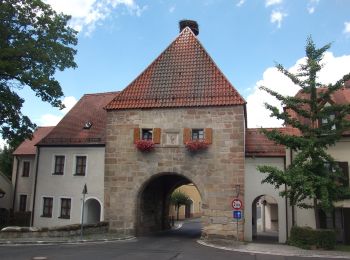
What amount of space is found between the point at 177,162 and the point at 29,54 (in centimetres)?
1051

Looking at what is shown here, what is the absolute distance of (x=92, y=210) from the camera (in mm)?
28797

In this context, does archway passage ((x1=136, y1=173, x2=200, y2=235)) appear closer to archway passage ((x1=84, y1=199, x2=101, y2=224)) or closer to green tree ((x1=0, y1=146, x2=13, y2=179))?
archway passage ((x1=84, y1=199, x2=101, y2=224))

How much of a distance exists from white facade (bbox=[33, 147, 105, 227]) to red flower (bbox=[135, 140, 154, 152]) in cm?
399

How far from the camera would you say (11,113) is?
84.7ft

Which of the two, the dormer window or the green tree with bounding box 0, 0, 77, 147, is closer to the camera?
the green tree with bounding box 0, 0, 77, 147

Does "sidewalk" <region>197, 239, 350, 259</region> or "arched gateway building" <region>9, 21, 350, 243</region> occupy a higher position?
"arched gateway building" <region>9, 21, 350, 243</region>

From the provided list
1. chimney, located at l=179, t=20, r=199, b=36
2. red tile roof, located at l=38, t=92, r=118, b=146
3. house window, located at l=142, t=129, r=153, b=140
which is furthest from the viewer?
chimney, located at l=179, t=20, r=199, b=36

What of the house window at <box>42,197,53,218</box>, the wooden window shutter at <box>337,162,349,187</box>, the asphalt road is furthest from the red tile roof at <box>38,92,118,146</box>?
the wooden window shutter at <box>337,162,349,187</box>

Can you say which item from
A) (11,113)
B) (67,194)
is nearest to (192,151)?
(67,194)

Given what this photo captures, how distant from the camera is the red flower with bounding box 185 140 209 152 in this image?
945 inches

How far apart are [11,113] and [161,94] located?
9.26 meters

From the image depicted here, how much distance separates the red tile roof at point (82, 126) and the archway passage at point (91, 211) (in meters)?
4.03

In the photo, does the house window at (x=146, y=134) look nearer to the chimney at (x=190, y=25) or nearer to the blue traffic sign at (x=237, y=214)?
the blue traffic sign at (x=237, y=214)

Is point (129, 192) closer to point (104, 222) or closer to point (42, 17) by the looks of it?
point (104, 222)
